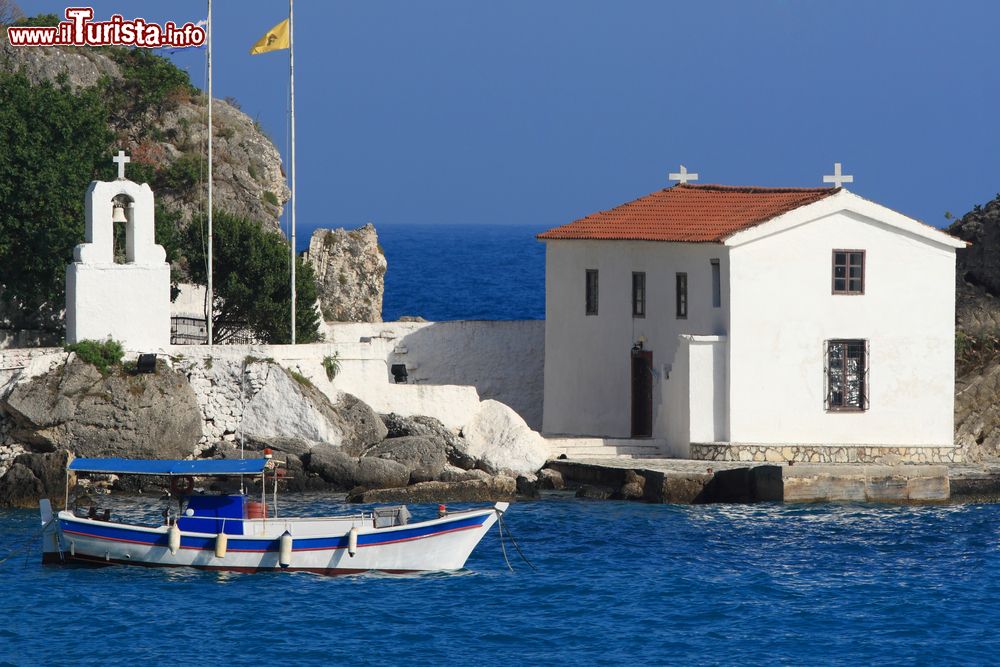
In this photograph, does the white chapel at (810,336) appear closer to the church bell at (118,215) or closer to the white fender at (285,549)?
the white fender at (285,549)

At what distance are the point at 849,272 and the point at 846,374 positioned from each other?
249 centimetres

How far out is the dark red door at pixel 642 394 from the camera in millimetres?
46469

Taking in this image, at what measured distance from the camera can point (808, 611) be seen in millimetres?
33281

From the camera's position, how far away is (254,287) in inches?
2000

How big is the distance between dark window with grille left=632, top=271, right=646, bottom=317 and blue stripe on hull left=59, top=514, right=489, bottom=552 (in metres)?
12.9

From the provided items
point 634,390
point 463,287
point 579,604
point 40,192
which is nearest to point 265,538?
point 579,604

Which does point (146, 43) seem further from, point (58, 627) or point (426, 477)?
point (58, 627)

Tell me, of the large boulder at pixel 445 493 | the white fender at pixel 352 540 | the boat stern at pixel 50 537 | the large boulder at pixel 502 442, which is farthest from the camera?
the large boulder at pixel 502 442

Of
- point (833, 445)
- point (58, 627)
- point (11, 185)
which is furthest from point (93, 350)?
point (833, 445)

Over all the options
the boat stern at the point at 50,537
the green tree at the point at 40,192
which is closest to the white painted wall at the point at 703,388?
the boat stern at the point at 50,537

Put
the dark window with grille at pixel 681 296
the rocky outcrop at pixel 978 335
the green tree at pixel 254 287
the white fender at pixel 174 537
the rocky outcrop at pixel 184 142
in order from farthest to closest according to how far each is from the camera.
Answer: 1. the rocky outcrop at pixel 184 142
2. the green tree at pixel 254 287
3. the rocky outcrop at pixel 978 335
4. the dark window with grille at pixel 681 296
5. the white fender at pixel 174 537

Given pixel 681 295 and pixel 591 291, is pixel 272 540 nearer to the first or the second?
pixel 681 295

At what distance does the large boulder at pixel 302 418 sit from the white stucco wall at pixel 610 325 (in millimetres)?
6017

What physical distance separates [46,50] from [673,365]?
2782cm
